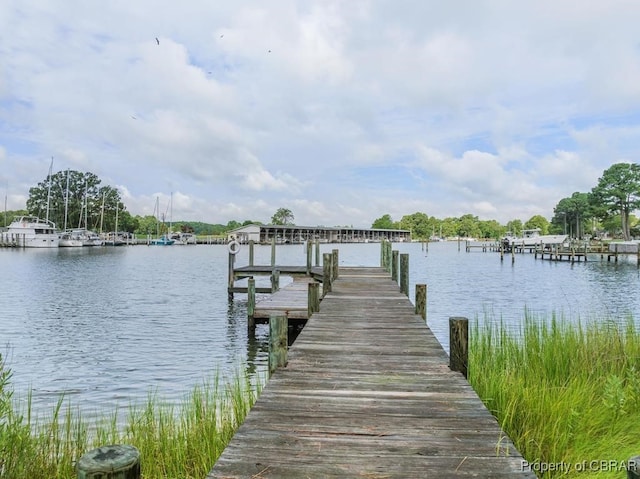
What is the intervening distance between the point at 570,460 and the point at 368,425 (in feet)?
6.73

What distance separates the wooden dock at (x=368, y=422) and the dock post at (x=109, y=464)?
122 centimetres

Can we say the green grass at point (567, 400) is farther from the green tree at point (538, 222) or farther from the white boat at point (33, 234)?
the green tree at point (538, 222)

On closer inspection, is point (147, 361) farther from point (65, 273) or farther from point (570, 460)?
point (65, 273)

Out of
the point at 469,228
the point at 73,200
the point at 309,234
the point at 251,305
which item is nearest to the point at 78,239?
the point at 73,200

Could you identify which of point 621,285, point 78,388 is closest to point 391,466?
point 78,388

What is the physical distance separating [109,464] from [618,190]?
86.9m

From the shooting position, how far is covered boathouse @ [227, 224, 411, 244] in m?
120

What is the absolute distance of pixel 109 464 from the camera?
181 cm

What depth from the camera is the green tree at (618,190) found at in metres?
72.7

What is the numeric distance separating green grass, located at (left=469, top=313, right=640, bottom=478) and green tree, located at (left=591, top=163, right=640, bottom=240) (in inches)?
3112

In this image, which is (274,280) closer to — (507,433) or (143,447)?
(143,447)

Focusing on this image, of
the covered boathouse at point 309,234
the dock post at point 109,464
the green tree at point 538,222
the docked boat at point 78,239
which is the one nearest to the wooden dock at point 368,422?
the dock post at point 109,464

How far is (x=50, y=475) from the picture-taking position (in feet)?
14.8

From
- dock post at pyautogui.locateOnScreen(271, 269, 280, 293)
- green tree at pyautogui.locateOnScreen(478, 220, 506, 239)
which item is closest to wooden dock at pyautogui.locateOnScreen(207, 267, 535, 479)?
dock post at pyautogui.locateOnScreen(271, 269, 280, 293)
